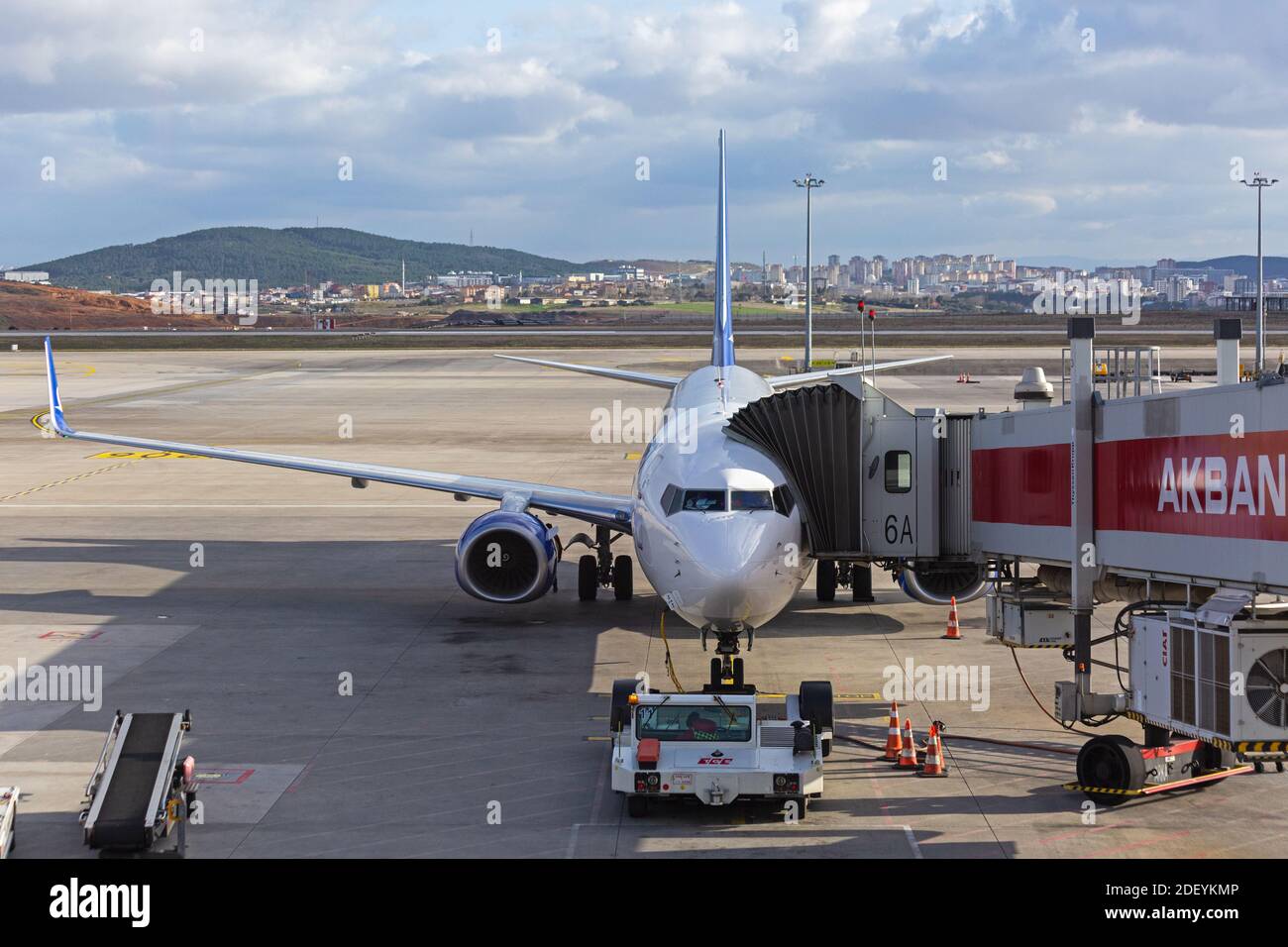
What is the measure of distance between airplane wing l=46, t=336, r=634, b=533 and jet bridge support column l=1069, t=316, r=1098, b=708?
10164 millimetres

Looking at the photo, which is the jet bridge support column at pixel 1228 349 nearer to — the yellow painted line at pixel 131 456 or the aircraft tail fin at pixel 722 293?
the aircraft tail fin at pixel 722 293

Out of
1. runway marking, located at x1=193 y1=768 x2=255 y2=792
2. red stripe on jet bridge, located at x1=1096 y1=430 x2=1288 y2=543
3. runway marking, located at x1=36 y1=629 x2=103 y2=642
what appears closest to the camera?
red stripe on jet bridge, located at x1=1096 y1=430 x2=1288 y2=543

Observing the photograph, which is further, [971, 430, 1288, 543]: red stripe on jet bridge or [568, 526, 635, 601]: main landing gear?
[568, 526, 635, 601]: main landing gear

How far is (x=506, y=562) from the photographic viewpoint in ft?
92.5

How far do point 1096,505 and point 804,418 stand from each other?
570 cm

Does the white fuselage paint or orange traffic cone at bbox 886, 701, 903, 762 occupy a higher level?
the white fuselage paint

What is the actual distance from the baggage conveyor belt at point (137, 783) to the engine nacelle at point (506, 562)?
10.4 meters

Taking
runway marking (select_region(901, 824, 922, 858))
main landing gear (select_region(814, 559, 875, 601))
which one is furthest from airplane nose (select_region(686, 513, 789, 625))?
main landing gear (select_region(814, 559, 875, 601))

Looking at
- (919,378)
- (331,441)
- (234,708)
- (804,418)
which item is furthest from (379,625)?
(919,378)

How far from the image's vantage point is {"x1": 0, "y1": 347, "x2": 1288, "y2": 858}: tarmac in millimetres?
16781

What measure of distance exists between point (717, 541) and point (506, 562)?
337 inches

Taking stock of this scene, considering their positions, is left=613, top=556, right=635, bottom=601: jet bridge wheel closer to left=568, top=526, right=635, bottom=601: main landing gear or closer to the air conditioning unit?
left=568, top=526, right=635, bottom=601: main landing gear

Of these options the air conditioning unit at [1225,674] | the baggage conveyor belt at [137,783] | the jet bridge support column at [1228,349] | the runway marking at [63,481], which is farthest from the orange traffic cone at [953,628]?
the runway marking at [63,481]
